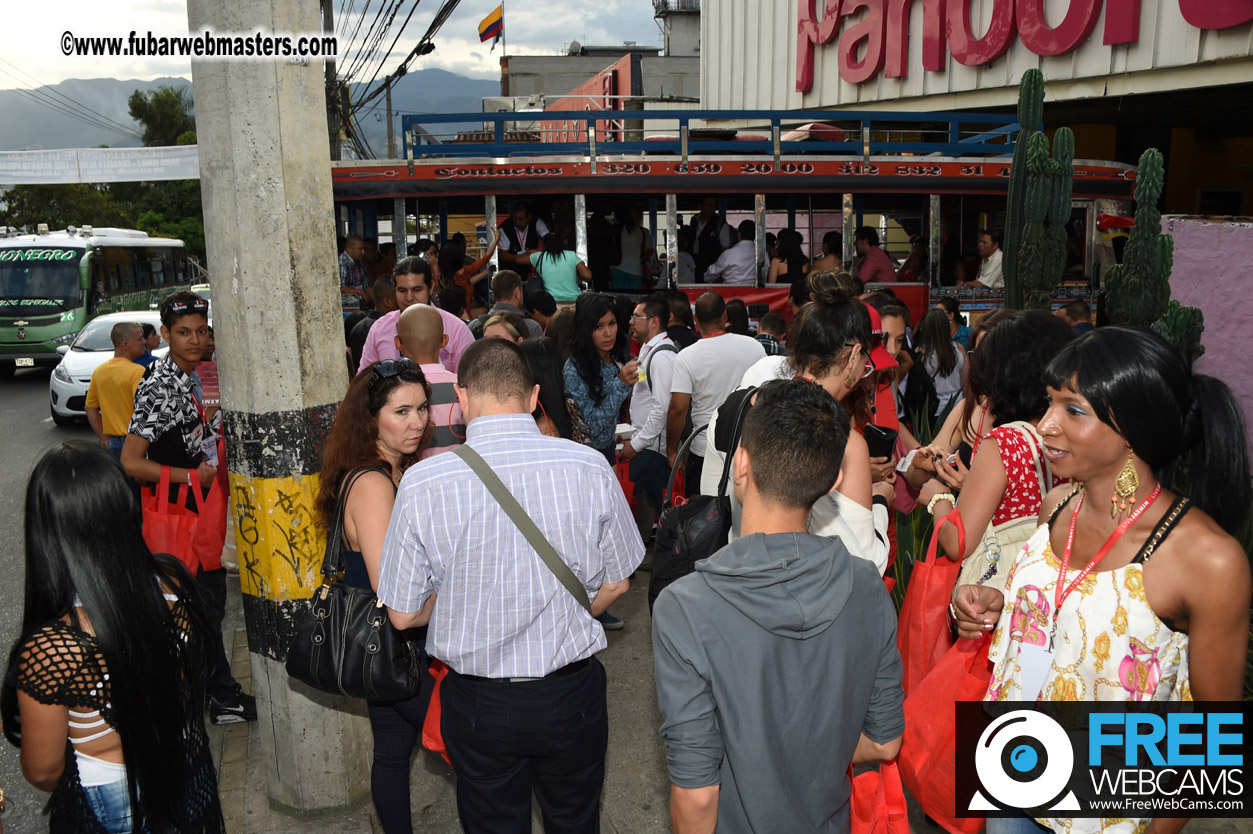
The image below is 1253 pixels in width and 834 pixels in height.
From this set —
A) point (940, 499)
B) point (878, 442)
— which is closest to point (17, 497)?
point (878, 442)

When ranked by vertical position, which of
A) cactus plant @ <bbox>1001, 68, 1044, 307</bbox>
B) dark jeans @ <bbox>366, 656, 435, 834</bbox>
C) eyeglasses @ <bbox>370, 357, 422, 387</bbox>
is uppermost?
cactus plant @ <bbox>1001, 68, 1044, 307</bbox>

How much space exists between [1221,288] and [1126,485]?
750 centimetres

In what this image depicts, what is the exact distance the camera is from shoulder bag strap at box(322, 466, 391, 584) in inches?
121

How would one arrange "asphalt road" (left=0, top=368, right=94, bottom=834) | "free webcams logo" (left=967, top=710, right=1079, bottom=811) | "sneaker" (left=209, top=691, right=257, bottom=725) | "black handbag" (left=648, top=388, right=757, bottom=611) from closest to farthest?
"free webcams logo" (left=967, top=710, right=1079, bottom=811)
"black handbag" (left=648, top=388, right=757, bottom=611)
"asphalt road" (left=0, top=368, right=94, bottom=834)
"sneaker" (left=209, top=691, right=257, bottom=725)

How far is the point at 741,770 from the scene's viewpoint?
Answer: 1.97 metres

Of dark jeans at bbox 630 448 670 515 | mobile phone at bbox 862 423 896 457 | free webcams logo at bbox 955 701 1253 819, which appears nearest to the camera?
free webcams logo at bbox 955 701 1253 819

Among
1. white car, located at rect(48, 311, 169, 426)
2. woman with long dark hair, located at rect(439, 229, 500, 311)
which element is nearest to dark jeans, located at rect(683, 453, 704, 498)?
woman with long dark hair, located at rect(439, 229, 500, 311)

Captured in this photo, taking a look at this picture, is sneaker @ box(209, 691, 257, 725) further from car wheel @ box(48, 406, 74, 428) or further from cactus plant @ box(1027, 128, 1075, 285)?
car wheel @ box(48, 406, 74, 428)

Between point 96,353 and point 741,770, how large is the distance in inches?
582

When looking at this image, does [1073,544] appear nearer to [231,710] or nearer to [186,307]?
[231,710]

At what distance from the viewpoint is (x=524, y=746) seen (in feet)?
8.71

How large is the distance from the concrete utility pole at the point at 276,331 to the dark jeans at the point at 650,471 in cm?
286

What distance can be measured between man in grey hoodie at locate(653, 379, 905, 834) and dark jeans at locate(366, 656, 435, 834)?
4.76 ft

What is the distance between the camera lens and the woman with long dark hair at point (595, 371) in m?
5.73
